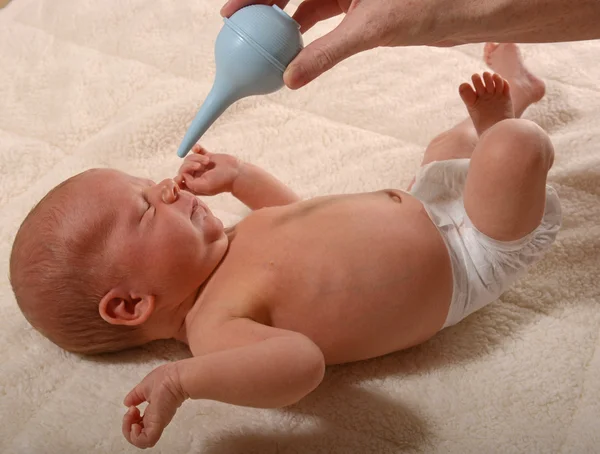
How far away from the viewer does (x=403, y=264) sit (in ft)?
3.22

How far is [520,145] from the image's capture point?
36.3 inches

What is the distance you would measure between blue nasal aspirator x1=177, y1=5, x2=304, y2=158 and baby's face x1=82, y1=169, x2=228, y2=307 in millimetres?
244

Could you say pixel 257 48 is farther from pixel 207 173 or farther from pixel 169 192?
pixel 207 173

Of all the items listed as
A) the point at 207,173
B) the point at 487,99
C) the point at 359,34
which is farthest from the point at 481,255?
the point at 207,173

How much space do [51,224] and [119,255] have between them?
11cm

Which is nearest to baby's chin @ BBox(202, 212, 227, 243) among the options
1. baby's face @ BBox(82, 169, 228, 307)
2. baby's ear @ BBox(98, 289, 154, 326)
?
baby's face @ BBox(82, 169, 228, 307)

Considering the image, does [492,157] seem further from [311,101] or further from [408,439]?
[311,101]

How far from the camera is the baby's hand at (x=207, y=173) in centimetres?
120

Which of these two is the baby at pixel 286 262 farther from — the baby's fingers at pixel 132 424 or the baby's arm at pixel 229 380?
the baby's fingers at pixel 132 424

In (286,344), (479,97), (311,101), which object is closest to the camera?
(286,344)

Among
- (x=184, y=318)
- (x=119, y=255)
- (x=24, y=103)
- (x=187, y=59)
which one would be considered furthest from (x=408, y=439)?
(x=24, y=103)

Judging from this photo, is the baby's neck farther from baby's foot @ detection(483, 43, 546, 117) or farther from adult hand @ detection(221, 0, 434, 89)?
baby's foot @ detection(483, 43, 546, 117)

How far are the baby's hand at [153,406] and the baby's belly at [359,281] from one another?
0.19 meters

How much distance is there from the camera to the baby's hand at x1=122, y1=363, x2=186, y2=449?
0.83 metres
